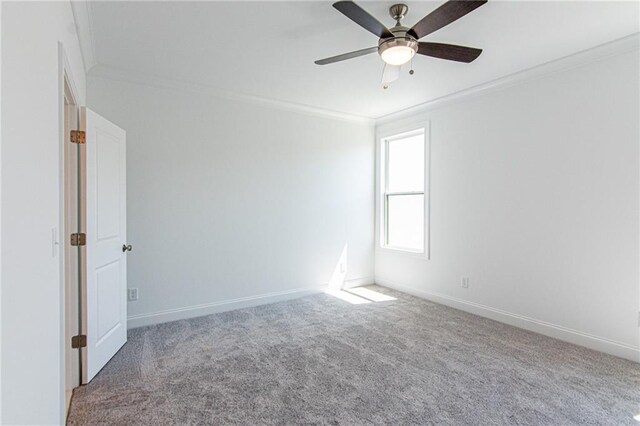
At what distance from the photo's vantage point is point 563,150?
3.20 metres

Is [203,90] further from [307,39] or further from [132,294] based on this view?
[132,294]

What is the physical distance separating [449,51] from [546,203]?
1.87m

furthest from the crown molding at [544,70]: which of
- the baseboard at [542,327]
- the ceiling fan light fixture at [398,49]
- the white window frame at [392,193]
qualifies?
the baseboard at [542,327]

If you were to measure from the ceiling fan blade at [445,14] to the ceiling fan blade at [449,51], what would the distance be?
18 centimetres

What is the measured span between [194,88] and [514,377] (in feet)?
13.1

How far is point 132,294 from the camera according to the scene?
3.50 metres

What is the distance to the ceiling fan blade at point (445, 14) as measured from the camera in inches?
71.6

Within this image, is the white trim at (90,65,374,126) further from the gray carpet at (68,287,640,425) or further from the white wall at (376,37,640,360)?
the gray carpet at (68,287,640,425)

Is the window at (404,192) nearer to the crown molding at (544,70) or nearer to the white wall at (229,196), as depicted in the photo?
the white wall at (229,196)

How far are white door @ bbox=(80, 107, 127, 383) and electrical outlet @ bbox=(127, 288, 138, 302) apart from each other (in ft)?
1.45

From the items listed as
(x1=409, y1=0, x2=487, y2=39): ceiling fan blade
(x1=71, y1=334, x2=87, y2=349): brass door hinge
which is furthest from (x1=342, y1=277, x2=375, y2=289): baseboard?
(x1=409, y1=0, x2=487, y2=39): ceiling fan blade

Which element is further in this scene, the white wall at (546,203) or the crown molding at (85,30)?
the white wall at (546,203)

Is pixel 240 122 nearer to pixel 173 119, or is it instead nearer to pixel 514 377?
pixel 173 119

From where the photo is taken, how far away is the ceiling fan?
6.21 feet
